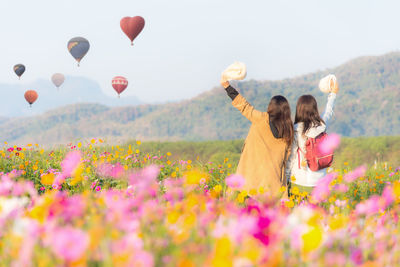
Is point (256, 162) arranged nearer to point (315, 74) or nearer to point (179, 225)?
point (179, 225)

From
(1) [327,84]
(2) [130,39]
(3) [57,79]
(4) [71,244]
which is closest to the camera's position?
→ (4) [71,244]

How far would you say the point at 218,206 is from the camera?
2.91 meters

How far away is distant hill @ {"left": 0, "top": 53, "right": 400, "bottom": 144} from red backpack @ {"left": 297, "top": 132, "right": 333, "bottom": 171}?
36.8m

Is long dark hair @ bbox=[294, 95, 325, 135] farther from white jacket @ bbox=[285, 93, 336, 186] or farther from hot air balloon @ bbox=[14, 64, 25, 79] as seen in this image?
hot air balloon @ bbox=[14, 64, 25, 79]

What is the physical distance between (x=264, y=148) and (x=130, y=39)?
553 inches

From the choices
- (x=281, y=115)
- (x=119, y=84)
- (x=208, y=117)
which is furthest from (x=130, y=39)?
(x=208, y=117)

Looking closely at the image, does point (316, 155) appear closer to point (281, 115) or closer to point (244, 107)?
point (281, 115)

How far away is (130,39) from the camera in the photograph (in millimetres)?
17734

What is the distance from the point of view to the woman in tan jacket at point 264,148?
16.1ft

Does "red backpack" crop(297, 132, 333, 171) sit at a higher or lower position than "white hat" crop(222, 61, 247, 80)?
lower

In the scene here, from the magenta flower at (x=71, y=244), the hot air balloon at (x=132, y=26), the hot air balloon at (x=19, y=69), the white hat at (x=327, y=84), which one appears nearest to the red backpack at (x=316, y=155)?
the white hat at (x=327, y=84)

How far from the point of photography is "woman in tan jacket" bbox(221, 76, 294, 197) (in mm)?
4922

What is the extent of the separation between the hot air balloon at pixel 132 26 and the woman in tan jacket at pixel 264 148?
13438 millimetres

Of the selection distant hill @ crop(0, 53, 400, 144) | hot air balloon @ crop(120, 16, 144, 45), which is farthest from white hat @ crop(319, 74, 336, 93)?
distant hill @ crop(0, 53, 400, 144)
